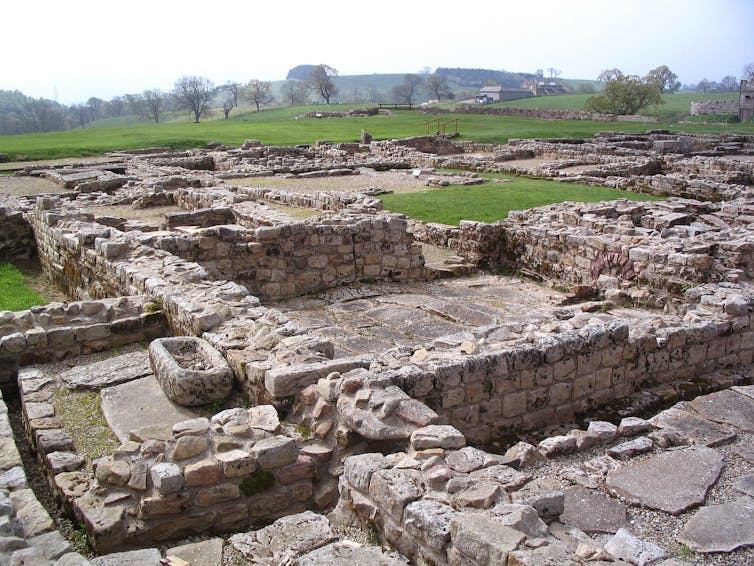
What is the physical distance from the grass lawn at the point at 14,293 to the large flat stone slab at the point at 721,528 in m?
10.1

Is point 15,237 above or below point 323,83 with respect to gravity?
below

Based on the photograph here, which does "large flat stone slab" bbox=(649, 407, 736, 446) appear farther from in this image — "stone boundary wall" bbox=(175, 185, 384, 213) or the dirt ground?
the dirt ground

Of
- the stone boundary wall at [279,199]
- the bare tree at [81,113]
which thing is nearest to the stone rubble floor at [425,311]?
the stone boundary wall at [279,199]

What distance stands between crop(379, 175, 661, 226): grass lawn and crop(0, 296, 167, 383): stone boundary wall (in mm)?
9239

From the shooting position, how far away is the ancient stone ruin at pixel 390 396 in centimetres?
412

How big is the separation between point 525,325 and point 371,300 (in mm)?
4121

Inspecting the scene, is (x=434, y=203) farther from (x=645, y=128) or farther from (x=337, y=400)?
(x=645, y=128)

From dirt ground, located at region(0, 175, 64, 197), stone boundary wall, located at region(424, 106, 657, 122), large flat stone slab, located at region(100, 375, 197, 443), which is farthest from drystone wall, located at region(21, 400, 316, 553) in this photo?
stone boundary wall, located at region(424, 106, 657, 122)

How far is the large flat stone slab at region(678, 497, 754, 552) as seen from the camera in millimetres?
3982

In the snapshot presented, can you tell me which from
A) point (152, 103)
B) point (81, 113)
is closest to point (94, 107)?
point (81, 113)

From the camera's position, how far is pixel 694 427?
5.79m

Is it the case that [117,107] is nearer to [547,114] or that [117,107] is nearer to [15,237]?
[547,114]

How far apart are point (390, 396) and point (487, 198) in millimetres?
15314

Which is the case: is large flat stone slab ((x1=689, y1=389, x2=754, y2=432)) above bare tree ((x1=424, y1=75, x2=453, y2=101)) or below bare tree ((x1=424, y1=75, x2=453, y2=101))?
below
